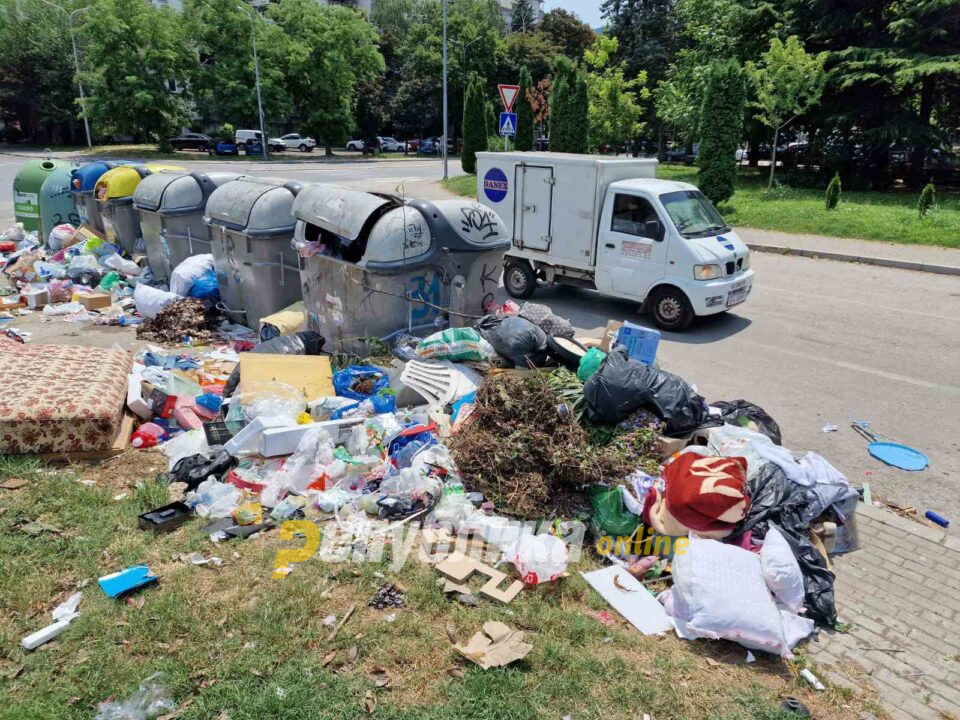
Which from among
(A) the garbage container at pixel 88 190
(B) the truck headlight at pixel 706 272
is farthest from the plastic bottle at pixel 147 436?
(A) the garbage container at pixel 88 190

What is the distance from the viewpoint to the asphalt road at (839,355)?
19.4ft

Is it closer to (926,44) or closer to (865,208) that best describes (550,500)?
(865,208)

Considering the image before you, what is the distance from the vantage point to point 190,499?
15.0ft

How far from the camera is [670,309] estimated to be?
9102 millimetres

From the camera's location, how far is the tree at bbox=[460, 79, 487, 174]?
93.1ft

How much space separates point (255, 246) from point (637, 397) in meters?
5.29

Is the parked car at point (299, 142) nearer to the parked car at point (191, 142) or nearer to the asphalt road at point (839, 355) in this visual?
the parked car at point (191, 142)

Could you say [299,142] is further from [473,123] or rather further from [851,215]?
[851,215]

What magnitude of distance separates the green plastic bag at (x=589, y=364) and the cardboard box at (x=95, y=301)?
7395 millimetres

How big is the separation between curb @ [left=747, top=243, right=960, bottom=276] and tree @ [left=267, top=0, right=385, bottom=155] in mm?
34648

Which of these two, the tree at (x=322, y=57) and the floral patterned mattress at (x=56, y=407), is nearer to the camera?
the floral patterned mattress at (x=56, y=407)

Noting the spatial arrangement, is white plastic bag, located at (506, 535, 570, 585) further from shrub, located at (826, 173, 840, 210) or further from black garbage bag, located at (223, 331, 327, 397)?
shrub, located at (826, 173, 840, 210)

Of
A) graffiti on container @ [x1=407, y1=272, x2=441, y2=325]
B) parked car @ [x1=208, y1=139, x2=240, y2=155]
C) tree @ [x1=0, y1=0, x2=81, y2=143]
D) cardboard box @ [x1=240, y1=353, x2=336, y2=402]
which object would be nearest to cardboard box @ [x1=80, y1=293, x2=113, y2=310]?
cardboard box @ [x1=240, y1=353, x2=336, y2=402]

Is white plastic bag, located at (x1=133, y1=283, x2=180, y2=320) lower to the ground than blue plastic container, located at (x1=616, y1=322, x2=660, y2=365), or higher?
lower
